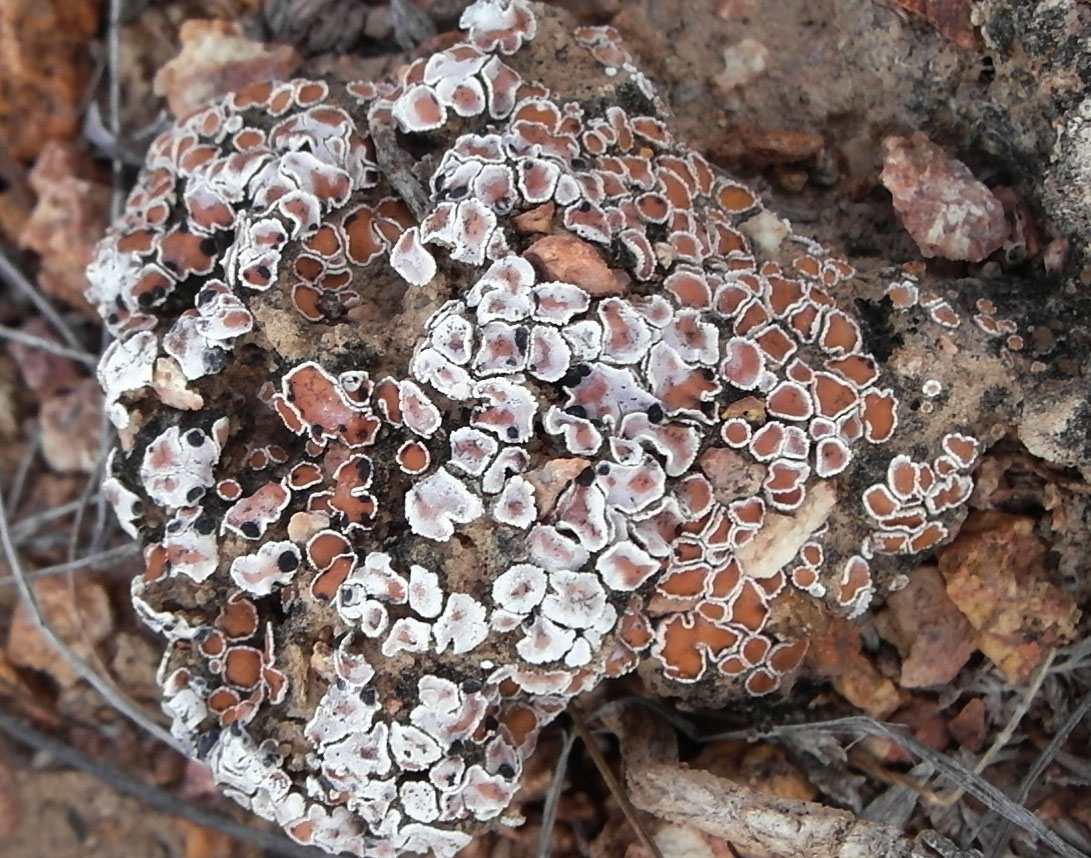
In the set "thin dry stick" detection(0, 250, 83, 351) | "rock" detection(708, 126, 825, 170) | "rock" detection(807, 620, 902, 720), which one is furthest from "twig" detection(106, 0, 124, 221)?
"rock" detection(807, 620, 902, 720)

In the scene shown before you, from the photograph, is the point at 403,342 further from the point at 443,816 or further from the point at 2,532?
the point at 2,532

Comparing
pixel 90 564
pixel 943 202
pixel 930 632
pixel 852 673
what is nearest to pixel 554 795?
pixel 852 673

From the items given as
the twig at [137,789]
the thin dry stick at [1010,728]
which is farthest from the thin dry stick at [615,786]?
the twig at [137,789]

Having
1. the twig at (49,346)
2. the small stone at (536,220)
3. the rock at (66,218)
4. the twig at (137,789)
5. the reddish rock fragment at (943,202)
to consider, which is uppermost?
the reddish rock fragment at (943,202)

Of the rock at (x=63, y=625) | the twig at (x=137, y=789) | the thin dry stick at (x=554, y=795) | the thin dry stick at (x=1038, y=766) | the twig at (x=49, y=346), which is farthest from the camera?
the twig at (x=49, y=346)

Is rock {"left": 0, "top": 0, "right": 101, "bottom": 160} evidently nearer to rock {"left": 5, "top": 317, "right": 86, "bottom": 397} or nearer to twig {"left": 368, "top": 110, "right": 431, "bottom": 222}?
rock {"left": 5, "top": 317, "right": 86, "bottom": 397}

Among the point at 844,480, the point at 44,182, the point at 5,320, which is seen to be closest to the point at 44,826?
the point at 5,320

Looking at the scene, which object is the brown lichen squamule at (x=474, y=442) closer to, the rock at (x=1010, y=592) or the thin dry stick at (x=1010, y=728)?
the rock at (x=1010, y=592)
